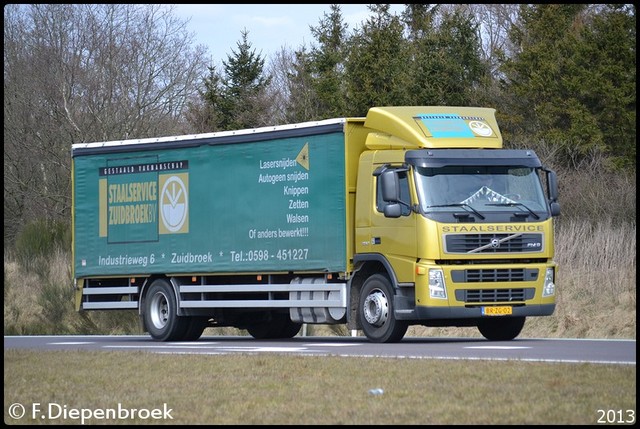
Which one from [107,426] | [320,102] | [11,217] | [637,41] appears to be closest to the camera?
[107,426]

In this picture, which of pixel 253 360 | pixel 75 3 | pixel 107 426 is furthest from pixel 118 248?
pixel 75 3

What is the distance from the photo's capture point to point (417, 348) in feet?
63.5

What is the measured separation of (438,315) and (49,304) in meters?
13.8

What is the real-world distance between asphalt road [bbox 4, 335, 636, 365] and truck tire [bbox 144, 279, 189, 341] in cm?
31

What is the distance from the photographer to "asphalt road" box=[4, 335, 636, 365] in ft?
55.4

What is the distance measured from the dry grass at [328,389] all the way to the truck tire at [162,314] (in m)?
7.11

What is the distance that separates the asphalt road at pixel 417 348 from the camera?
16.9 meters

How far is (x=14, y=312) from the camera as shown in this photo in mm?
32844

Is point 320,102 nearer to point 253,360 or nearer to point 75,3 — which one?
point 75,3

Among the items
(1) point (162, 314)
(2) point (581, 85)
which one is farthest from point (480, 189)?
(2) point (581, 85)

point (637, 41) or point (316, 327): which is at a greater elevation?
point (637, 41)

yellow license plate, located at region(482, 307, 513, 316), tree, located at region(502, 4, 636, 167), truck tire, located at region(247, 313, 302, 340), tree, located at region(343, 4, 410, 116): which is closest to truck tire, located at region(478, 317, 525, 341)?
yellow license plate, located at region(482, 307, 513, 316)

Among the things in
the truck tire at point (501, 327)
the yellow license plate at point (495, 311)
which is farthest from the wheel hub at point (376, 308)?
the truck tire at point (501, 327)
